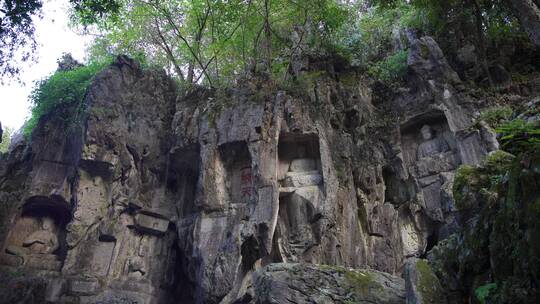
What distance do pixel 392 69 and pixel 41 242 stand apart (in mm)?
16337

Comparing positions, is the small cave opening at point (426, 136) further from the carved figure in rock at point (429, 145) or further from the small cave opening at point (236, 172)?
the small cave opening at point (236, 172)

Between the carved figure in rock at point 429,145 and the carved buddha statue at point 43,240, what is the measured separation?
590 inches

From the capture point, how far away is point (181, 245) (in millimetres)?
15375

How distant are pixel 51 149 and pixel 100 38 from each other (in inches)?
307

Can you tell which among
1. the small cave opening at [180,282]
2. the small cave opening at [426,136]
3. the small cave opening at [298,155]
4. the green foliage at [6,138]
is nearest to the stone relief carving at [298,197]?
the small cave opening at [298,155]

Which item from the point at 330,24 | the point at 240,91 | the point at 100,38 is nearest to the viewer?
the point at 240,91

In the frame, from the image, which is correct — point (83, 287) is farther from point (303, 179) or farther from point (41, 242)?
point (303, 179)

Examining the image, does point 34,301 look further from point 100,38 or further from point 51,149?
point 100,38

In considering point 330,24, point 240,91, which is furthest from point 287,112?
point 330,24

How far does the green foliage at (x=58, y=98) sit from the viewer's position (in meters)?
17.3

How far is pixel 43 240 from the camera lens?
53.1 ft

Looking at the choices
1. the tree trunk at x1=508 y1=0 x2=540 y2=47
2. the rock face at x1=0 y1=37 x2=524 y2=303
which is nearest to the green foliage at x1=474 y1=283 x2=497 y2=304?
the tree trunk at x1=508 y1=0 x2=540 y2=47

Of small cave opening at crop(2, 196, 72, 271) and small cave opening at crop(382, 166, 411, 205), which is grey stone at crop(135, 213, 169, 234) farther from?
small cave opening at crop(382, 166, 411, 205)

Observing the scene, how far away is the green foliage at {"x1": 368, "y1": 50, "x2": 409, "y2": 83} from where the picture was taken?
755 inches
